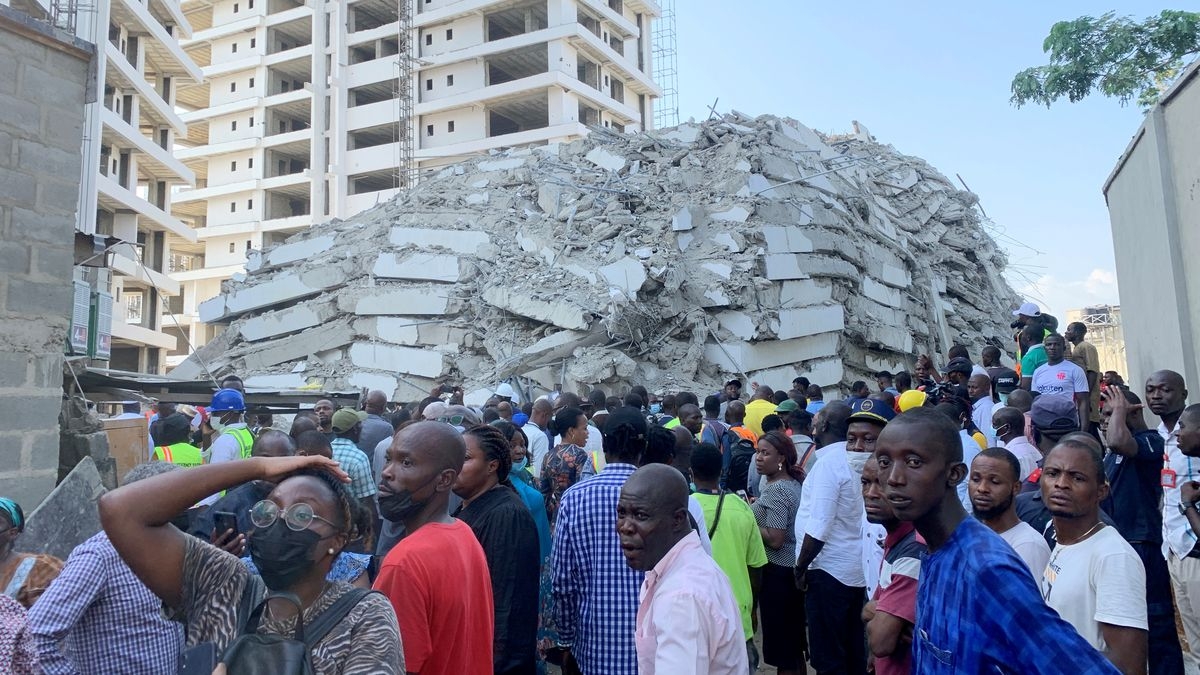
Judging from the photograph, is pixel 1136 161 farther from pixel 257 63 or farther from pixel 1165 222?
pixel 257 63

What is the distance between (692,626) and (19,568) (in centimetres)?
252

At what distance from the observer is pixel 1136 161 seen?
9.47 meters

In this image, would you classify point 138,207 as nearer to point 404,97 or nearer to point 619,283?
point 404,97

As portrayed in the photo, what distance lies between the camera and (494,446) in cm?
402

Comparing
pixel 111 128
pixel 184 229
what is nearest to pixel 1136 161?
pixel 111 128

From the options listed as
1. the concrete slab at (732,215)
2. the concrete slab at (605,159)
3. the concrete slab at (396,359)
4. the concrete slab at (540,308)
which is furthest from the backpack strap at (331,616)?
the concrete slab at (605,159)

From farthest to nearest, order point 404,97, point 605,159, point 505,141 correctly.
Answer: point 404,97 < point 505,141 < point 605,159

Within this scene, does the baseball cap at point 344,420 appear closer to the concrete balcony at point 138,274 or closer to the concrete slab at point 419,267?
the concrete slab at point 419,267

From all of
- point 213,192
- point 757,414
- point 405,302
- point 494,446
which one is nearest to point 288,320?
point 405,302

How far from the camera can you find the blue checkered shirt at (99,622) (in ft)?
8.70

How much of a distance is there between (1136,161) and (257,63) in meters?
48.1

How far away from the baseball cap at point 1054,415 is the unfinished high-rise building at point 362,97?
121 ft

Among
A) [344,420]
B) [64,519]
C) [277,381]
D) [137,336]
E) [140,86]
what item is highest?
[140,86]

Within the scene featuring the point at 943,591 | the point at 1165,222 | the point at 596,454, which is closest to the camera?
the point at 943,591
